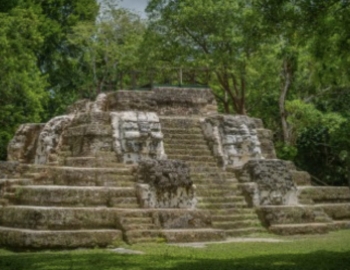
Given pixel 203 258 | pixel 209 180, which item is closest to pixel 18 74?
pixel 209 180

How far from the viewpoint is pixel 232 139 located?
53.7 feet

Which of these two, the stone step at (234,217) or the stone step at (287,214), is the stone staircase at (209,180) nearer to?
the stone step at (234,217)

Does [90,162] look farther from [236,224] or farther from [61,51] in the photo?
[61,51]

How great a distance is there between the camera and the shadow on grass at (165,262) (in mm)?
8164

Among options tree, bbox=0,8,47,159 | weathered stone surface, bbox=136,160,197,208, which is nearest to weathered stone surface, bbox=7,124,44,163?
tree, bbox=0,8,47,159

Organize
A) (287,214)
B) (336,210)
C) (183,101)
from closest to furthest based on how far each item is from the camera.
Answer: (287,214) < (336,210) < (183,101)

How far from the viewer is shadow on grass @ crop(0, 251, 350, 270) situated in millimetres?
8164

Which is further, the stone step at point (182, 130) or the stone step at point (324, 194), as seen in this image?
the stone step at point (182, 130)

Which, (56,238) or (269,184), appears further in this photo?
(269,184)

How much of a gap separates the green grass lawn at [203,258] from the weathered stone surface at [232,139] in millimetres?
4748

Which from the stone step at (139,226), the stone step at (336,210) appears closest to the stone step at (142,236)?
the stone step at (139,226)

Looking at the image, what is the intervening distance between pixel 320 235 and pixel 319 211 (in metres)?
1.64

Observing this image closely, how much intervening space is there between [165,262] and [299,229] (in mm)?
5940

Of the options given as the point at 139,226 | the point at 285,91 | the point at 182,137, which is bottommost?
the point at 139,226
